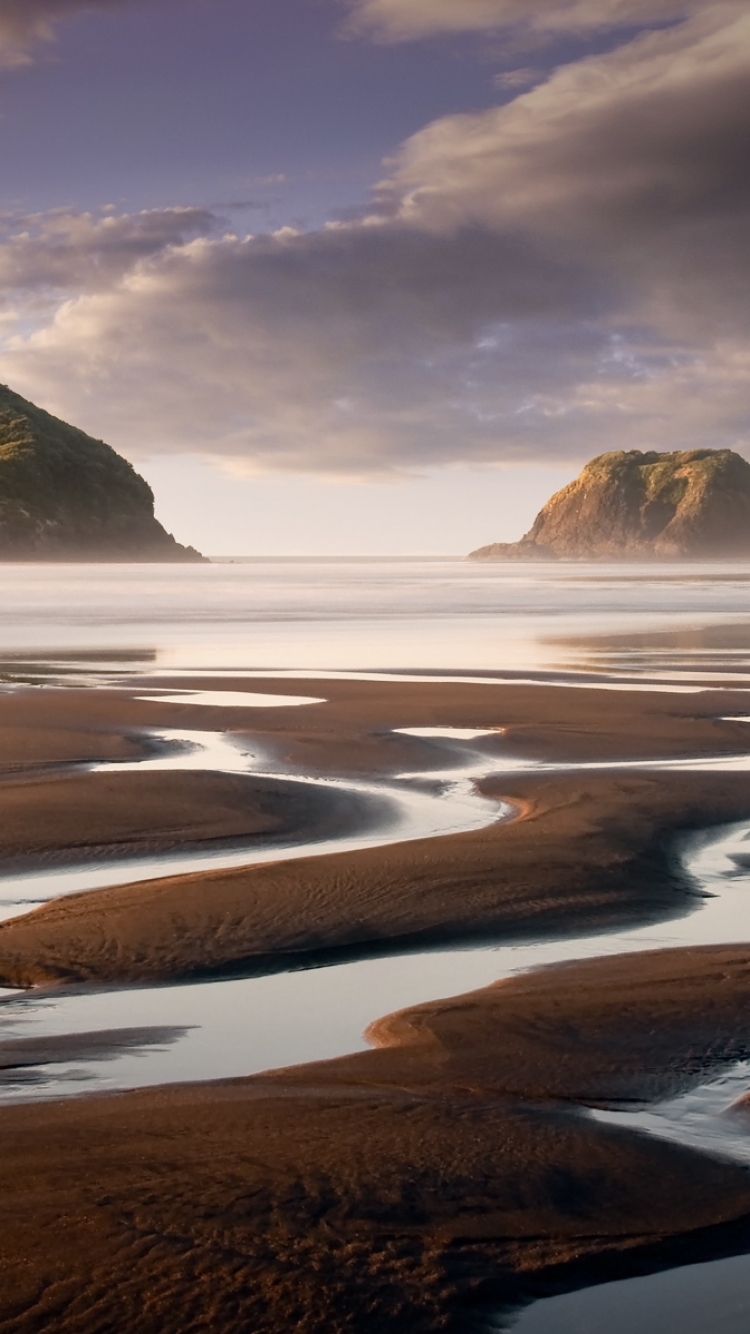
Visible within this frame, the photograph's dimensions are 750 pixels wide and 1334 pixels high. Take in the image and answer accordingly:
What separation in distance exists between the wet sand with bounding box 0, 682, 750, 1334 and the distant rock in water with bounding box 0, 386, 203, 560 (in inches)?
6534

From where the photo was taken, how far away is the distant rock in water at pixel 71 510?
173000 millimetres

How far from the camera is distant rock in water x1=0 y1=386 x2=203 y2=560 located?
6811 inches

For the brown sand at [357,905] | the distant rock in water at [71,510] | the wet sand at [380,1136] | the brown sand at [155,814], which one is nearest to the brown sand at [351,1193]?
the wet sand at [380,1136]

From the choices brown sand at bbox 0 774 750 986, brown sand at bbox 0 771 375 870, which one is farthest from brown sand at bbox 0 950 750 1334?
brown sand at bbox 0 771 375 870

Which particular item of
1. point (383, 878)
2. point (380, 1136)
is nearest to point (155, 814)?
point (383, 878)

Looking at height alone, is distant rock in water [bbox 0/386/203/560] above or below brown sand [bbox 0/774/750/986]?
above

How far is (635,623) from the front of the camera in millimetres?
37938

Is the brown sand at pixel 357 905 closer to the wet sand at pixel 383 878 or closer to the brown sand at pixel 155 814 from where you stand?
the wet sand at pixel 383 878

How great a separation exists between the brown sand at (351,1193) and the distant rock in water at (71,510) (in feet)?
553

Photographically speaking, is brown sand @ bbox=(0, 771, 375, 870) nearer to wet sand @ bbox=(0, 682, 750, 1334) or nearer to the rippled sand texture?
the rippled sand texture

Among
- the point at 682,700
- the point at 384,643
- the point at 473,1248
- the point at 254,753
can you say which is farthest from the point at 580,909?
the point at 384,643

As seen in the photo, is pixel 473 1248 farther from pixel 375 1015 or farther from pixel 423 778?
pixel 423 778

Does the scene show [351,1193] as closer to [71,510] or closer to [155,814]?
[155,814]

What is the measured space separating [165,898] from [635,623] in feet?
103
